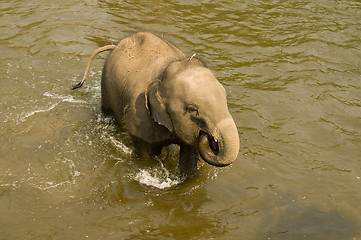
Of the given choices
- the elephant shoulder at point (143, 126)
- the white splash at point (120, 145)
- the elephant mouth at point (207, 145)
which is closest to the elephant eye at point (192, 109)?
the elephant mouth at point (207, 145)

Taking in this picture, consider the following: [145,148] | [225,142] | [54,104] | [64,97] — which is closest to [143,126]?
[145,148]

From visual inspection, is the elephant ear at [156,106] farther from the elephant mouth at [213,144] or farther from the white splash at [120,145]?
the white splash at [120,145]

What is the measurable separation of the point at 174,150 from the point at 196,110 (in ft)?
4.97

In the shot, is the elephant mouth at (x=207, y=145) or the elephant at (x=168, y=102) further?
the elephant mouth at (x=207, y=145)

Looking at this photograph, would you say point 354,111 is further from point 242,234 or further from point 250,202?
point 242,234

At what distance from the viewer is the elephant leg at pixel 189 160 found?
446cm

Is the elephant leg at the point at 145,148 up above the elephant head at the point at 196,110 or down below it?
below

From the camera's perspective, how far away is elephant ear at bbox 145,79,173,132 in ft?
13.4

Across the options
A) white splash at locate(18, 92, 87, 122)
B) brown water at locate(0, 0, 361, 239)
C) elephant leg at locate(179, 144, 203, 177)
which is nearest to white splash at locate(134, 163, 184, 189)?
brown water at locate(0, 0, 361, 239)

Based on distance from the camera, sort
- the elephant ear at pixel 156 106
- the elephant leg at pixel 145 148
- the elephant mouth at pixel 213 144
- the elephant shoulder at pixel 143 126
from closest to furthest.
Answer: the elephant mouth at pixel 213 144, the elephant ear at pixel 156 106, the elephant shoulder at pixel 143 126, the elephant leg at pixel 145 148

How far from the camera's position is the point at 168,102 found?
4008 mm

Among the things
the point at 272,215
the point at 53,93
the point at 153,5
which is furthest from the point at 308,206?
the point at 153,5

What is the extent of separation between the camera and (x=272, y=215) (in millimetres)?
4211

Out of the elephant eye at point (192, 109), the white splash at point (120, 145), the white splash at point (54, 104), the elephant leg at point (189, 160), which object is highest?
the elephant eye at point (192, 109)
